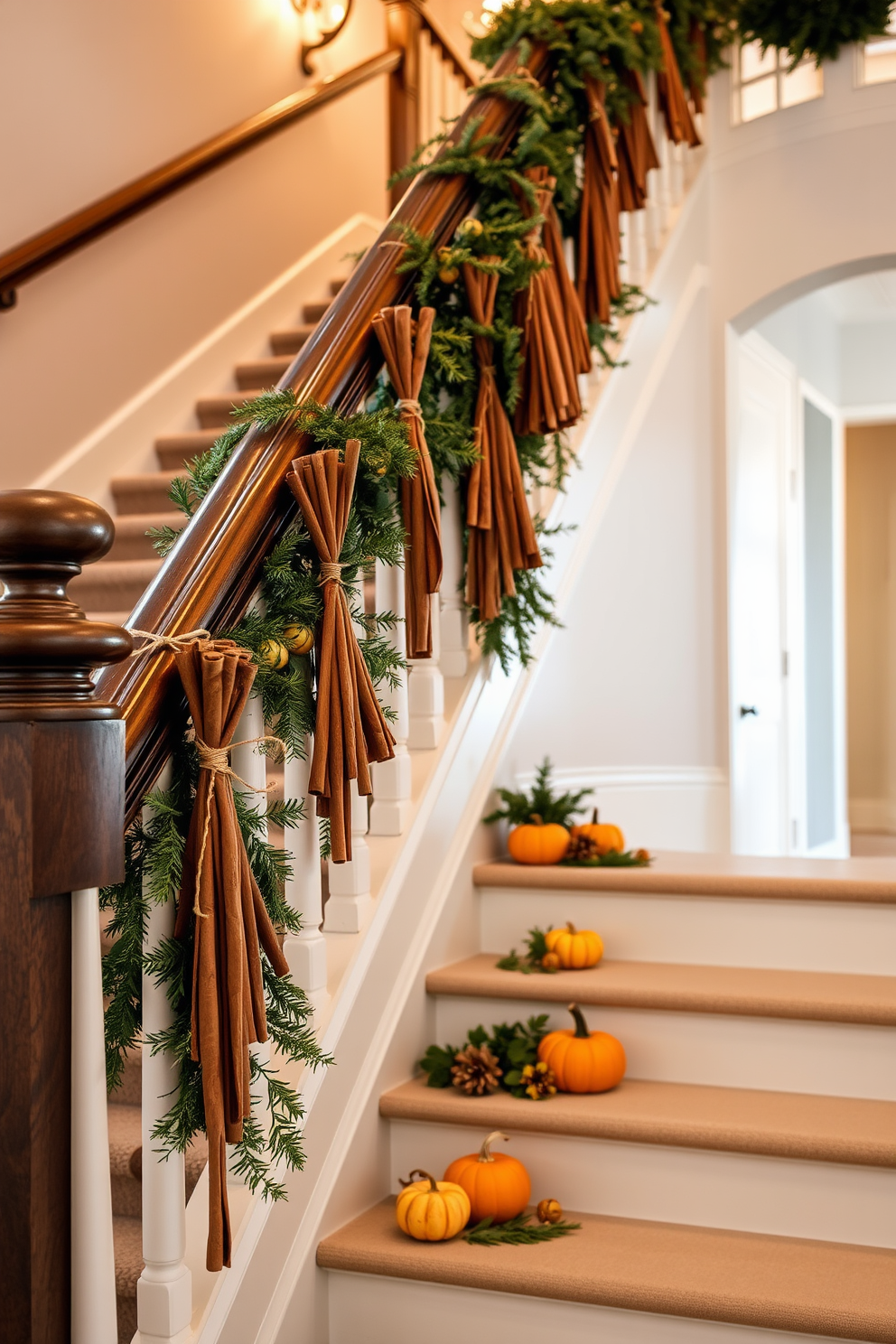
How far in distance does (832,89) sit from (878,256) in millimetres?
539

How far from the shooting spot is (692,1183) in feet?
6.18

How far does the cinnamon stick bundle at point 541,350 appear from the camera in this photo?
7.25ft

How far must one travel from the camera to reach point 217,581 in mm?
1477

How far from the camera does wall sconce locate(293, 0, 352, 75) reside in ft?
14.5

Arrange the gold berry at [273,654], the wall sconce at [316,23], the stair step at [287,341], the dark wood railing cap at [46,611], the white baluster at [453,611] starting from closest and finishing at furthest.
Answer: the dark wood railing cap at [46,611] < the gold berry at [273,654] < the white baluster at [453,611] < the stair step at [287,341] < the wall sconce at [316,23]

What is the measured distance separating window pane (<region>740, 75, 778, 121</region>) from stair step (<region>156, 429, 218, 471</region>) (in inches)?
79.4

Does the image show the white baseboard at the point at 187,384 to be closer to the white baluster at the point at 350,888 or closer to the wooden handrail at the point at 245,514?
the wooden handrail at the point at 245,514

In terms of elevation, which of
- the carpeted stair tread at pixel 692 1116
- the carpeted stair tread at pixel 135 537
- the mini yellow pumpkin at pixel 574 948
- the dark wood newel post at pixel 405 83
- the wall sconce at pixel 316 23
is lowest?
the carpeted stair tread at pixel 692 1116

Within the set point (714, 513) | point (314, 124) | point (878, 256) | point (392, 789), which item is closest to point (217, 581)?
point (392, 789)

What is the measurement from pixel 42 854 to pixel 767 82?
3.77m

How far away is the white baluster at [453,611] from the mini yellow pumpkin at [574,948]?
1.76 ft

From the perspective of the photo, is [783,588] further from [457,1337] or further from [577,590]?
[457,1337]

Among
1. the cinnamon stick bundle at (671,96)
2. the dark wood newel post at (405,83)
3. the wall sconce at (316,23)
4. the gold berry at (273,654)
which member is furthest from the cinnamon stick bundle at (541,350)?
the wall sconce at (316,23)

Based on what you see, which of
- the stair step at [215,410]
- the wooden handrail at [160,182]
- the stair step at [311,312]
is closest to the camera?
the wooden handrail at [160,182]
